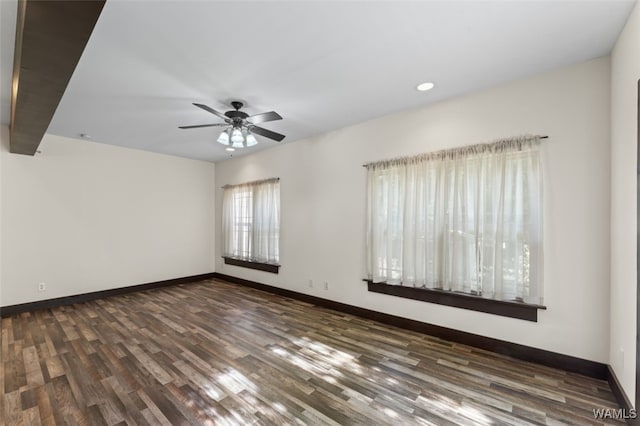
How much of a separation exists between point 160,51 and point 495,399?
157 inches

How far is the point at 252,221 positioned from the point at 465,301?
416 cm

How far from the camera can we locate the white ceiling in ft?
6.13

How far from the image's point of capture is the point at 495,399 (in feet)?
7.04

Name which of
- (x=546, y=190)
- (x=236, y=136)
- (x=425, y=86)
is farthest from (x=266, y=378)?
(x=425, y=86)

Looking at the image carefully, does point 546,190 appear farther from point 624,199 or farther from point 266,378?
point 266,378

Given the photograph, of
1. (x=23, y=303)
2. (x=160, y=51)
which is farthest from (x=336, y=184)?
(x=23, y=303)

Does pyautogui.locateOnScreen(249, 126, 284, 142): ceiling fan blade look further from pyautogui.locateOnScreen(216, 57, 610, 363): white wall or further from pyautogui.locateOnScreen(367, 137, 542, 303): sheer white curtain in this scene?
pyautogui.locateOnScreen(367, 137, 542, 303): sheer white curtain

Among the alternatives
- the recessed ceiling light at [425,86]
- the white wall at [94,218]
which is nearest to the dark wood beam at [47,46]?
the white wall at [94,218]

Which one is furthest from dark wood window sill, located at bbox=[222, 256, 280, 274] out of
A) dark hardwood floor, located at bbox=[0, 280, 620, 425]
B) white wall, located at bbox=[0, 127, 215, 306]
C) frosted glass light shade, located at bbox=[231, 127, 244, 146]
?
frosted glass light shade, located at bbox=[231, 127, 244, 146]

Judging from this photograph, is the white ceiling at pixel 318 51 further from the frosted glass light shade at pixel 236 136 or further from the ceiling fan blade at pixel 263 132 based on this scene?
the frosted glass light shade at pixel 236 136

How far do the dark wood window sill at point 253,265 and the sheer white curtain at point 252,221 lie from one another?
8 cm

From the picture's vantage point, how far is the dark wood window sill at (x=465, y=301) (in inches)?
106

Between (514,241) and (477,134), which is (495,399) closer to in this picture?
(514,241)

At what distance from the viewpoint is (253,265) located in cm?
570
